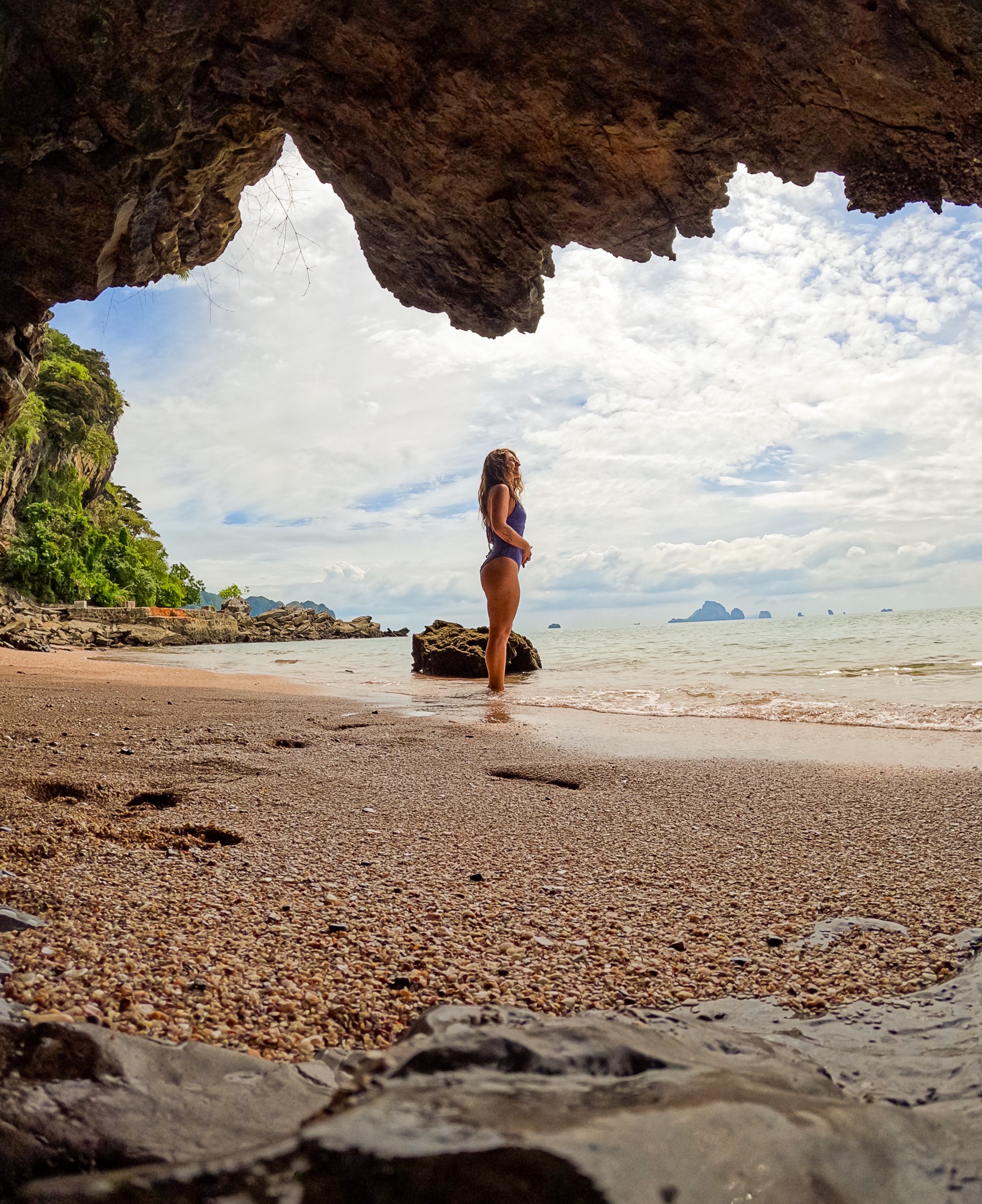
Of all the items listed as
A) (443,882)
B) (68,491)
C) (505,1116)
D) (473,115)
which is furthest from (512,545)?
(68,491)

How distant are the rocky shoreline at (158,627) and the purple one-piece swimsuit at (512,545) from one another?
1105 cm

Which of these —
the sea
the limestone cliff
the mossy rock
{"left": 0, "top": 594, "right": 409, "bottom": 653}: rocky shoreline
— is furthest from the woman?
the limestone cliff

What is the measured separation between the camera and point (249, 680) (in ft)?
29.3

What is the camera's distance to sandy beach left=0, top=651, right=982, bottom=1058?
4.41 ft

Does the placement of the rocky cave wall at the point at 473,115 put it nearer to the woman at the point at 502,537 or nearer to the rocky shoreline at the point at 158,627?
the woman at the point at 502,537

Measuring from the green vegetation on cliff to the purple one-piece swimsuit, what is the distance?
1103 inches

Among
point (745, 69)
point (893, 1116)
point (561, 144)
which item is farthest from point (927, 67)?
point (893, 1116)

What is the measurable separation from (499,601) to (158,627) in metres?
26.7

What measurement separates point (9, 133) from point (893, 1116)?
5281 mm

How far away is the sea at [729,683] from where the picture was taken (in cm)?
603

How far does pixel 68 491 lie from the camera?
3581 centimetres

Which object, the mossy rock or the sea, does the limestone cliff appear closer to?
the sea

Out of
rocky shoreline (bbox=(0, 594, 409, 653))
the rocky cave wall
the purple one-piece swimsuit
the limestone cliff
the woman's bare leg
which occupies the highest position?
the limestone cliff

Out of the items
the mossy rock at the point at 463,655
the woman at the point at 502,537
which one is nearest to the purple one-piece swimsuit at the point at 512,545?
the woman at the point at 502,537
